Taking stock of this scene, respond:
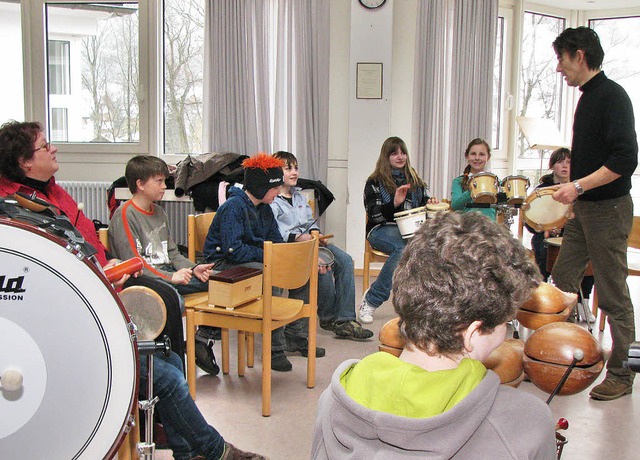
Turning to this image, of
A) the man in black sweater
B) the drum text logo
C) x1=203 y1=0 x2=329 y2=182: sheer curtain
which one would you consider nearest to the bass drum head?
the drum text logo

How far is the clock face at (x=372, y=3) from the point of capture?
5042 millimetres

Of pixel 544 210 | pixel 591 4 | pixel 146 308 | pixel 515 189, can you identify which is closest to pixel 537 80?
pixel 591 4

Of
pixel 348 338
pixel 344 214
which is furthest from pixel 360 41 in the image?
pixel 348 338

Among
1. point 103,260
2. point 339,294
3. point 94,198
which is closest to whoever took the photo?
point 103,260

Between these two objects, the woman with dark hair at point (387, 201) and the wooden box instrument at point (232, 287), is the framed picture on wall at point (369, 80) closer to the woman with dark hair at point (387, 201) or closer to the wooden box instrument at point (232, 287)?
the woman with dark hair at point (387, 201)

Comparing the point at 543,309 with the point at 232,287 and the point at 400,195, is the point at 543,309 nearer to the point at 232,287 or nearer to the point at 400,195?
the point at 232,287

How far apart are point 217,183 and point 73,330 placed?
3390mm

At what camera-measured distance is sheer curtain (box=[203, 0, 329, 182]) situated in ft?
17.1

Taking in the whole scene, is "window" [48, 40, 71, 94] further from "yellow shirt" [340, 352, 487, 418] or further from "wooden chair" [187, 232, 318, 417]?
"yellow shirt" [340, 352, 487, 418]

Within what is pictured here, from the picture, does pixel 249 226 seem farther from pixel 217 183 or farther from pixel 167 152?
pixel 167 152

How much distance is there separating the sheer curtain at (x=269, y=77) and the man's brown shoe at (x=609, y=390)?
304 centimetres

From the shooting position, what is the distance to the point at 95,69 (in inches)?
219

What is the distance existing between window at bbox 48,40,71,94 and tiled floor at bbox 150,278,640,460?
3.60 m

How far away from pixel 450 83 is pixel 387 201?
66.6 inches
